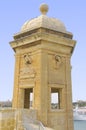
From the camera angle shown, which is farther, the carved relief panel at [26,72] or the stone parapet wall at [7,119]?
the carved relief panel at [26,72]

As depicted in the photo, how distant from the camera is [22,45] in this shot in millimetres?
11398

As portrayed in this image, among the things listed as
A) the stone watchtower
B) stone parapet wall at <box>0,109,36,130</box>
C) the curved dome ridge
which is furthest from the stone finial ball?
stone parapet wall at <box>0,109,36,130</box>

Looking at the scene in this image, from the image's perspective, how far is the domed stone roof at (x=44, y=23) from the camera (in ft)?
36.3

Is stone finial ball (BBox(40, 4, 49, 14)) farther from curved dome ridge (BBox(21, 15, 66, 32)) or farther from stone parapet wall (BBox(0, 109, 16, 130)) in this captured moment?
stone parapet wall (BBox(0, 109, 16, 130))

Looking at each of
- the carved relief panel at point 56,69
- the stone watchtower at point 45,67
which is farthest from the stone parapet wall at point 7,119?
the carved relief panel at point 56,69

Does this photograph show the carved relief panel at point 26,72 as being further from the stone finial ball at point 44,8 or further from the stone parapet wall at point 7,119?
the stone finial ball at point 44,8

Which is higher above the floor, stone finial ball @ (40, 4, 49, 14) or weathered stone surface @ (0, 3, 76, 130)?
stone finial ball @ (40, 4, 49, 14)

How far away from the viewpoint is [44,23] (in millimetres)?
11062

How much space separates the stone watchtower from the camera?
405 inches

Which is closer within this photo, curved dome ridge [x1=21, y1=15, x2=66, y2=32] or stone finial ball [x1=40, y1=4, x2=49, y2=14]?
curved dome ridge [x1=21, y1=15, x2=66, y2=32]

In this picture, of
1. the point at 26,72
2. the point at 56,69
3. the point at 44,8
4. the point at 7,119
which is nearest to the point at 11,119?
the point at 7,119

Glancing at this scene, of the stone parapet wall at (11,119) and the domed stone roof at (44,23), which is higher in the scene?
the domed stone roof at (44,23)

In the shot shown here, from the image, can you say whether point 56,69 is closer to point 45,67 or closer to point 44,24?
point 45,67

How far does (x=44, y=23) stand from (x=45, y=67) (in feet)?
7.66
